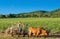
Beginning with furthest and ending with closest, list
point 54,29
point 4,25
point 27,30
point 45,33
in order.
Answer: point 4,25 < point 54,29 < point 27,30 < point 45,33

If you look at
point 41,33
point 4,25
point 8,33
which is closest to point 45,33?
point 41,33

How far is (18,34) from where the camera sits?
1989 cm

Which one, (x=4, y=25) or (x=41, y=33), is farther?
(x=4, y=25)

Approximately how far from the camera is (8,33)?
20.3 metres

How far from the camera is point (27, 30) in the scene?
2052cm

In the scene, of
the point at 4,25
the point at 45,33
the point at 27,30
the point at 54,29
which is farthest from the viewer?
the point at 4,25

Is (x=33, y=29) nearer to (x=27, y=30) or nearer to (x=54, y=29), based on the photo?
(x=27, y=30)

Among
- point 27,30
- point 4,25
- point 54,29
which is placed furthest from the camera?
point 4,25

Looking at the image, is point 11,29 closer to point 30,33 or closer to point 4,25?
point 30,33

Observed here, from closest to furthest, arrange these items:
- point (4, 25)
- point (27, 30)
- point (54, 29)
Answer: point (27, 30) < point (54, 29) < point (4, 25)

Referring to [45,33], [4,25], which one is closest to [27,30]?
[45,33]

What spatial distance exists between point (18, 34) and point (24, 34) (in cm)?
45

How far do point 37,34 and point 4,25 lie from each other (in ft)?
29.0

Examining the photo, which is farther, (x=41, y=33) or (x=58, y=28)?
(x=58, y=28)
